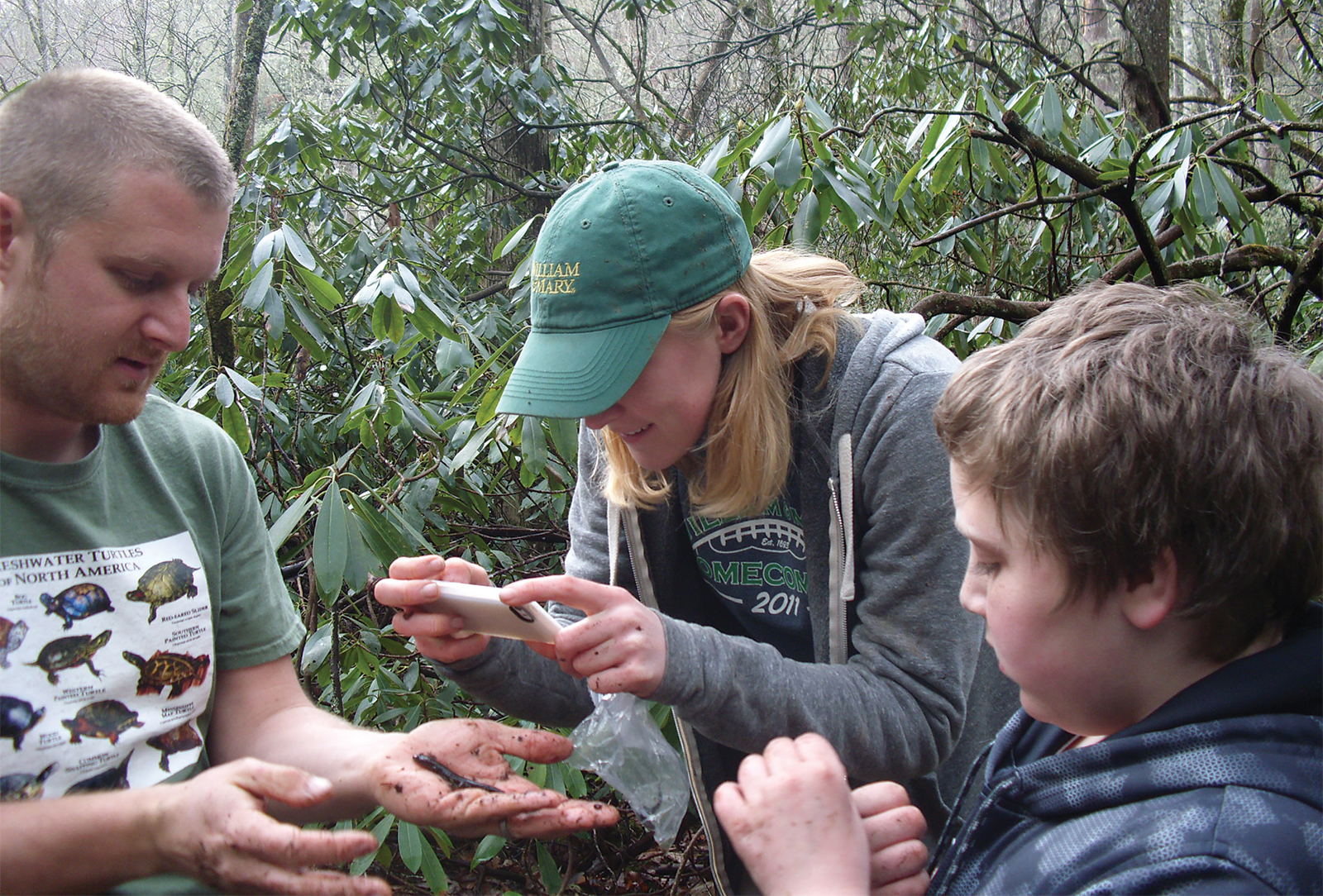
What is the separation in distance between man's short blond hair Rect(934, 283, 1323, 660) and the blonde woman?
0.41 m

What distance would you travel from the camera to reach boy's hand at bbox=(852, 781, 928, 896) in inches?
45.8

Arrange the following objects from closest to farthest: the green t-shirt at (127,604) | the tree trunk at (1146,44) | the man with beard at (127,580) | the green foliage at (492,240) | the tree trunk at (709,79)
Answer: the man with beard at (127,580)
the green t-shirt at (127,604)
the green foliage at (492,240)
the tree trunk at (1146,44)
the tree trunk at (709,79)

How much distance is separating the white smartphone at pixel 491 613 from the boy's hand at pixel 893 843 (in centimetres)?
57

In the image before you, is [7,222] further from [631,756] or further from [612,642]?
[631,756]

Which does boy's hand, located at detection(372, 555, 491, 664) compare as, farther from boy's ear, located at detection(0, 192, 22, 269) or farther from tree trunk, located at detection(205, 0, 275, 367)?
tree trunk, located at detection(205, 0, 275, 367)

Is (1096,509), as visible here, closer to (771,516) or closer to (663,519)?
(771,516)

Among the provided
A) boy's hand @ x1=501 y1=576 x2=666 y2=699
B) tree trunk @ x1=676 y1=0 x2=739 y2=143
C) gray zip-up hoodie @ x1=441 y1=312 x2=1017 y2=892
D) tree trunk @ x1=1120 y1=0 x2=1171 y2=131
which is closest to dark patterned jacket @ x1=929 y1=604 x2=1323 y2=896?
gray zip-up hoodie @ x1=441 y1=312 x2=1017 y2=892

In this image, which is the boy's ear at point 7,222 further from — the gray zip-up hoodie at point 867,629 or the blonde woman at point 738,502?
the gray zip-up hoodie at point 867,629

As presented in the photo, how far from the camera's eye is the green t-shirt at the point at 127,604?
1299mm

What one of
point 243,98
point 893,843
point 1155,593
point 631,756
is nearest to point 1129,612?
point 1155,593

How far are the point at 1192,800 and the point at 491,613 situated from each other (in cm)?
103

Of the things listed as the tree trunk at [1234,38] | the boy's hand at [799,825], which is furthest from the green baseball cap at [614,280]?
the tree trunk at [1234,38]

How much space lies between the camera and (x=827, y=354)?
168 cm

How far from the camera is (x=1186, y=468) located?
3.36ft
